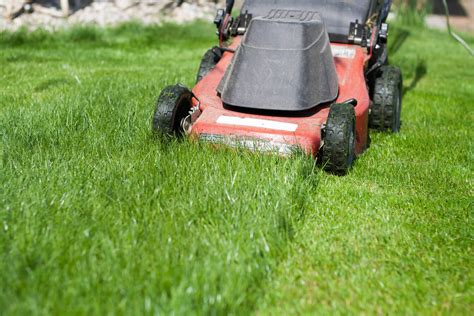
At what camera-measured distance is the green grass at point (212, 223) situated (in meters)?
2.17

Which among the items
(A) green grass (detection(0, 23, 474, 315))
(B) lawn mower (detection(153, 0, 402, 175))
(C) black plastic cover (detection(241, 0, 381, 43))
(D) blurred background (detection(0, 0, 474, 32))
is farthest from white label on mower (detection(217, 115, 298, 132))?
(D) blurred background (detection(0, 0, 474, 32))

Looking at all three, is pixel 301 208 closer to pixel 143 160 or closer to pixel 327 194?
pixel 327 194

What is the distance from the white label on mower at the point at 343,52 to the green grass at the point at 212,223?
1.86 ft

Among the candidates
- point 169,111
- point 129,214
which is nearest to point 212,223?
point 129,214

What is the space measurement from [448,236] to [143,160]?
4.80ft

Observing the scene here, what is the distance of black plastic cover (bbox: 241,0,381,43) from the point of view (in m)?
4.51

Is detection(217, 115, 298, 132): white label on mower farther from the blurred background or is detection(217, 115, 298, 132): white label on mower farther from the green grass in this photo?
the blurred background

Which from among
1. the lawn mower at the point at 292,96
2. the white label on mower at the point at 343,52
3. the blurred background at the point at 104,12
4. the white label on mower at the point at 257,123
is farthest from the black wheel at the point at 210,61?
the blurred background at the point at 104,12

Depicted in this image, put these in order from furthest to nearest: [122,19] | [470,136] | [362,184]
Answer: [122,19] → [470,136] → [362,184]

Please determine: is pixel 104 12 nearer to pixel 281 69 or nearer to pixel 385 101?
pixel 385 101

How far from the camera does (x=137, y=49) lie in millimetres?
8125

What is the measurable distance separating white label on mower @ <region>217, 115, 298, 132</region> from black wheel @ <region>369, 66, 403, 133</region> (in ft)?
3.53

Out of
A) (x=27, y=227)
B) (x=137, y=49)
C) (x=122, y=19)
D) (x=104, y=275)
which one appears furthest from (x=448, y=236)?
(x=122, y=19)

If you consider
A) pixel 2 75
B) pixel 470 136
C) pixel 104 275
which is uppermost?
pixel 104 275
